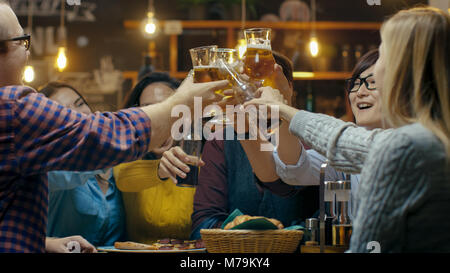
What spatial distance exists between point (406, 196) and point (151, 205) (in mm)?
1361

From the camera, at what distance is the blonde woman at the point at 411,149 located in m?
0.96

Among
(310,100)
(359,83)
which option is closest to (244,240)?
(359,83)

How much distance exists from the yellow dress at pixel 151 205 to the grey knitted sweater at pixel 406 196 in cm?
116

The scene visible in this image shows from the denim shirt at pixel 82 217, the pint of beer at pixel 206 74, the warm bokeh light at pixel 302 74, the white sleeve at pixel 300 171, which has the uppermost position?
the warm bokeh light at pixel 302 74

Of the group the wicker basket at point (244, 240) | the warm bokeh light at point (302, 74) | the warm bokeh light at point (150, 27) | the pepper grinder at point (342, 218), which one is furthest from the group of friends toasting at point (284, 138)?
the warm bokeh light at point (302, 74)

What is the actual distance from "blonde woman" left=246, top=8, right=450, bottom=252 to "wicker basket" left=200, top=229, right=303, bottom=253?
1.28 ft

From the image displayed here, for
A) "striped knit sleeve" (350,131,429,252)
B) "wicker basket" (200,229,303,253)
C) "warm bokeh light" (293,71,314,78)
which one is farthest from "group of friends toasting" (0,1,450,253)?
"warm bokeh light" (293,71,314,78)

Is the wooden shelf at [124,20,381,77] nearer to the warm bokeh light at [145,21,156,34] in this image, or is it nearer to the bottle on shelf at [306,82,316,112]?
the bottle on shelf at [306,82,316,112]

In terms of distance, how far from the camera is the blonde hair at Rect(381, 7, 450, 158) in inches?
40.5

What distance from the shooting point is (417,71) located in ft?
3.39

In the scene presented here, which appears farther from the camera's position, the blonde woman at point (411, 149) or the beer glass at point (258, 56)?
the beer glass at point (258, 56)

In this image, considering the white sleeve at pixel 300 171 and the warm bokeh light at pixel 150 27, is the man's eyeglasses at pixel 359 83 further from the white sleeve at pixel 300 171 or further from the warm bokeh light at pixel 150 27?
the warm bokeh light at pixel 150 27

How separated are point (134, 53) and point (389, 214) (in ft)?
13.2

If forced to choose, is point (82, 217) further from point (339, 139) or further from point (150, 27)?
point (150, 27)
